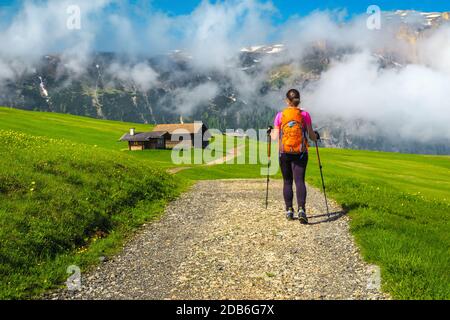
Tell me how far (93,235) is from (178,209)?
18.4ft

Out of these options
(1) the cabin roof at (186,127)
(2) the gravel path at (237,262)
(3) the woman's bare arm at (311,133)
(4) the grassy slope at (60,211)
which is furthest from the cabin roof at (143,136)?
(3) the woman's bare arm at (311,133)

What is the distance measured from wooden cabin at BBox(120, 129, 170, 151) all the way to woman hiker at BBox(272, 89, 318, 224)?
92658 millimetres

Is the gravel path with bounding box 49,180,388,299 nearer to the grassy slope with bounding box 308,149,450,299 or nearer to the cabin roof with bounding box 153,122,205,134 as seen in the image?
the grassy slope with bounding box 308,149,450,299

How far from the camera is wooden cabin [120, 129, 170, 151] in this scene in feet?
356

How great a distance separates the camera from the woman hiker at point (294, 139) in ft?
46.4

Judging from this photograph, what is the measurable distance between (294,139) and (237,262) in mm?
5181

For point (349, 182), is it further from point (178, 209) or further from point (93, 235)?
point (93, 235)

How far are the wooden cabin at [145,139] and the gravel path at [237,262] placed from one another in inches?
3631

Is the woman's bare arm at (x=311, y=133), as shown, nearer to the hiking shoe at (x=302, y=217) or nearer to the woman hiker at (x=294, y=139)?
the woman hiker at (x=294, y=139)

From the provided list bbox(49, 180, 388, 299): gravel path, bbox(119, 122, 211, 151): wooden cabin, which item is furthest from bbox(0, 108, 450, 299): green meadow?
bbox(119, 122, 211, 151): wooden cabin

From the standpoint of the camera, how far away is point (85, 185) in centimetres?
1773

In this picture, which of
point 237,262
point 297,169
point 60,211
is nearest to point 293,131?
point 297,169

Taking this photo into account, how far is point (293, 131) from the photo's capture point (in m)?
14.1
